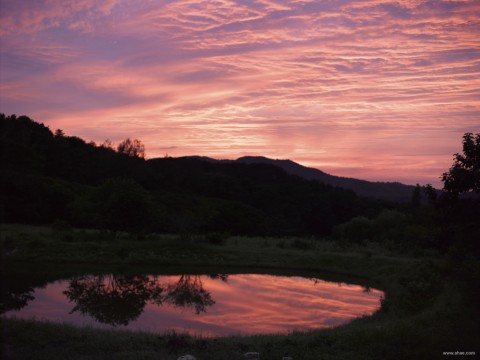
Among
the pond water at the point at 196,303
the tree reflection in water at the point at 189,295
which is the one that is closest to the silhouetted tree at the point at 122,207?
the pond water at the point at 196,303

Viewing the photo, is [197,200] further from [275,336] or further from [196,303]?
[275,336]

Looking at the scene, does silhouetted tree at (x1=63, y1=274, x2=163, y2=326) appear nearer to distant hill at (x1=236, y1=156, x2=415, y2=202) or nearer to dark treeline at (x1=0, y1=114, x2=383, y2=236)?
dark treeline at (x1=0, y1=114, x2=383, y2=236)

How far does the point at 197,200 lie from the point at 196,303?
1710 inches

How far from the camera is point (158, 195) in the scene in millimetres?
60938

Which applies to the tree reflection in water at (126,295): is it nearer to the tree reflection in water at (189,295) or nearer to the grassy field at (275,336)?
the tree reflection in water at (189,295)

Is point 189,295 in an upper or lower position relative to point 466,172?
lower

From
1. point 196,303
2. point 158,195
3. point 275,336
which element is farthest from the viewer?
point 158,195

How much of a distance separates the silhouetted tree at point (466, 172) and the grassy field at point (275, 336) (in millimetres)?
2228

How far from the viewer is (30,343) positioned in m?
9.13

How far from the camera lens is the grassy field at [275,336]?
929cm

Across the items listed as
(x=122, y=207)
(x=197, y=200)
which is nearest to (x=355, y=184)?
(x=197, y=200)

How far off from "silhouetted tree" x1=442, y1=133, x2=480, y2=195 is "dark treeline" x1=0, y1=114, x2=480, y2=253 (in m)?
0.03

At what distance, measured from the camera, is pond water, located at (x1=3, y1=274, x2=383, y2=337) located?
1452 cm

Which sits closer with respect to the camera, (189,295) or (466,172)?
(466,172)
